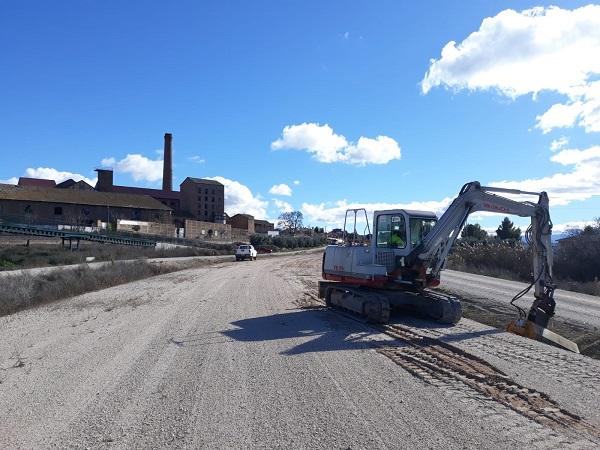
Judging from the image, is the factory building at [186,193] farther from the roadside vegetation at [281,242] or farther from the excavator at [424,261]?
the excavator at [424,261]

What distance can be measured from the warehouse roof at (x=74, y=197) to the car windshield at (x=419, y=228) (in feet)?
318

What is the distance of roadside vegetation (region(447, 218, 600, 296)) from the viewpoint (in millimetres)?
35619

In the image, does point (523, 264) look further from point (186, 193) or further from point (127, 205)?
point (186, 193)

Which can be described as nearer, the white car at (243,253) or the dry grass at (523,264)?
the dry grass at (523,264)

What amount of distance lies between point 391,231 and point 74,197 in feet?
331

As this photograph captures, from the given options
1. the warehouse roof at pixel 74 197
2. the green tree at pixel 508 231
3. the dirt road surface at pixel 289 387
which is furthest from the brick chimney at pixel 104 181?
the dirt road surface at pixel 289 387

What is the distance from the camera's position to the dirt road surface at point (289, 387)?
6.00 m

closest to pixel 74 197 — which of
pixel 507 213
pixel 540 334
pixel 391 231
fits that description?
pixel 391 231

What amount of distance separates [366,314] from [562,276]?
1133 inches

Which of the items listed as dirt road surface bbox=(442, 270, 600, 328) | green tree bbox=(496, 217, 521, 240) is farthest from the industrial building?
dirt road surface bbox=(442, 270, 600, 328)

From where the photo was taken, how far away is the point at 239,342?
11.5 meters

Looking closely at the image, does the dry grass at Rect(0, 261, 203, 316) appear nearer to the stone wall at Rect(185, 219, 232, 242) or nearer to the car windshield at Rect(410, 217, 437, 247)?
the car windshield at Rect(410, 217, 437, 247)

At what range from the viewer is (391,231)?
15.0 metres

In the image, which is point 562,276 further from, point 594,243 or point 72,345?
point 72,345
